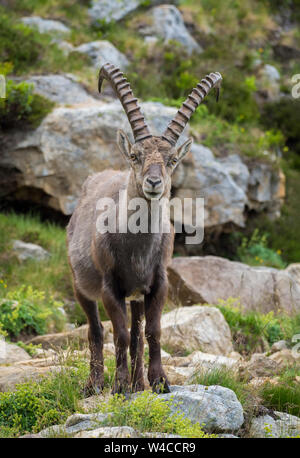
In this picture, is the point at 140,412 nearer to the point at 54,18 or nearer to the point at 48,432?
the point at 48,432

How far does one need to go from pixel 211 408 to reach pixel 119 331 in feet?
3.96

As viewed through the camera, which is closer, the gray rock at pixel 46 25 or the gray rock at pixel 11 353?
the gray rock at pixel 11 353

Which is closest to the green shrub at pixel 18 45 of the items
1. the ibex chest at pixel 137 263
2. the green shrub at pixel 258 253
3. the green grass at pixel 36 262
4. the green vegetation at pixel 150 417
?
the green grass at pixel 36 262

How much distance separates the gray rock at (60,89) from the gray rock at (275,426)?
1085cm

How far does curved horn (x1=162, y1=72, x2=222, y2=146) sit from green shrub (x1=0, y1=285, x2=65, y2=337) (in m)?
4.80

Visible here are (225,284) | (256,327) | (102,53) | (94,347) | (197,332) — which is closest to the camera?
(94,347)

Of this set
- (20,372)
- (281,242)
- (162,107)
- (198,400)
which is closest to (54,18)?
(162,107)

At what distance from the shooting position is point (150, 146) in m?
6.21

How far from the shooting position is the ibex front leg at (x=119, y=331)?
237 inches

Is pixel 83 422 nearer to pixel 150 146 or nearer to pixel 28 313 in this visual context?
pixel 150 146

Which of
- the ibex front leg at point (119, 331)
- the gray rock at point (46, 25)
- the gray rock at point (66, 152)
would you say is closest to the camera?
the ibex front leg at point (119, 331)

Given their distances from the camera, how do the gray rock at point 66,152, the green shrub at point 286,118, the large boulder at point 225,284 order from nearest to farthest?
the large boulder at point 225,284, the gray rock at point 66,152, the green shrub at point 286,118

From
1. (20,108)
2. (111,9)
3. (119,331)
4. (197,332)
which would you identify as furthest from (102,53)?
(119,331)

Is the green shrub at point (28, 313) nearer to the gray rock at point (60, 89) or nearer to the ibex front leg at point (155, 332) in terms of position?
the ibex front leg at point (155, 332)
